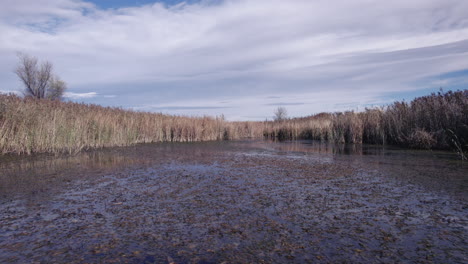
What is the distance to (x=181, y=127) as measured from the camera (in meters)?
15.6

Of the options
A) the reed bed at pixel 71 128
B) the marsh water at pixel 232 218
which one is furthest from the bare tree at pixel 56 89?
the marsh water at pixel 232 218

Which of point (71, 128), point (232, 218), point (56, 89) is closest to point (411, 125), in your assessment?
point (232, 218)

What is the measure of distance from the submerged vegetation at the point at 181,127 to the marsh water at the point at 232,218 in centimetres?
348

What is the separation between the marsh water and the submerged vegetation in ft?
11.4

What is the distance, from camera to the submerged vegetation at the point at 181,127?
7.75 m

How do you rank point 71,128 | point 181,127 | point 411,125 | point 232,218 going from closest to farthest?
point 232,218 → point 71,128 → point 411,125 → point 181,127

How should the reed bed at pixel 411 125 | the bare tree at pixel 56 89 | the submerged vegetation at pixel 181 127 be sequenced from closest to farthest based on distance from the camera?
the submerged vegetation at pixel 181 127 → the reed bed at pixel 411 125 → the bare tree at pixel 56 89

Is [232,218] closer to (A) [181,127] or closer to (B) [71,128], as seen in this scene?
(B) [71,128]

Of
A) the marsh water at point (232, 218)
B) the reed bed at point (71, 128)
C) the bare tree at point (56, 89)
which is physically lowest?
the marsh water at point (232, 218)

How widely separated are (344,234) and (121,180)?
3.36 m

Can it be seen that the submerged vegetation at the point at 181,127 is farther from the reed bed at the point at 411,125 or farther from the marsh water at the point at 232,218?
the marsh water at the point at 232,218

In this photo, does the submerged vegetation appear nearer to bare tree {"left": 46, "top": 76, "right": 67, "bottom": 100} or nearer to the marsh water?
the marsh water

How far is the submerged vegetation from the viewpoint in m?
7.75

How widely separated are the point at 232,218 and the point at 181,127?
1330cm
